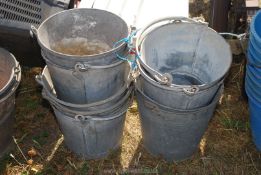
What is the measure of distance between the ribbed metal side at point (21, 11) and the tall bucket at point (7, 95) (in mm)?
274

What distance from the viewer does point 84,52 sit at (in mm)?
3113

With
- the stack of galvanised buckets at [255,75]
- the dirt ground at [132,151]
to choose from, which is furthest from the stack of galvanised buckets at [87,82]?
the stack of galvanised buckets at [255,75]

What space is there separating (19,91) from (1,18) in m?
0.89

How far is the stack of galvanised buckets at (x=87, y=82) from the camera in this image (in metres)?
2.62

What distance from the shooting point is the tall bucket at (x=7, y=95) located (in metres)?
2.87

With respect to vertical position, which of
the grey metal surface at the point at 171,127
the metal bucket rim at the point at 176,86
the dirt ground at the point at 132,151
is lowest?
the dirt ground at the point at 132,151

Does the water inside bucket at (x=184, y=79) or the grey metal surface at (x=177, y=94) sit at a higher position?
the grey metal surface at (x=177, y=94)

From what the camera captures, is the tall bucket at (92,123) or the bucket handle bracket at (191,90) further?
the tall bucket at (92,123)

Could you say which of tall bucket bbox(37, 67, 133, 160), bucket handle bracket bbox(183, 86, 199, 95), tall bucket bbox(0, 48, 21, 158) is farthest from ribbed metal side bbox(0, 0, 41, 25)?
bucket handle bracket bbox(183, 86, 199, 95)

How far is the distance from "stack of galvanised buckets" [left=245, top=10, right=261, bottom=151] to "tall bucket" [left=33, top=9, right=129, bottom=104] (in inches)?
34.4

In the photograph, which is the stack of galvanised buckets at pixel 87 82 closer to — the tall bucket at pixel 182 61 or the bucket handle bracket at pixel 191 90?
the tall bucket at pixel 182 61

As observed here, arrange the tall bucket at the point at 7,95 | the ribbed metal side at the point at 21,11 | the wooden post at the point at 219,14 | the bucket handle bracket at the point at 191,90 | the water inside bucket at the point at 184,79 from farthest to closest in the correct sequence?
the wooden post at the point at 219,14 < the water inside bucket at the point at 184,79 < the ribbed metal side at the point at 21,11 < the tall bucket at the point at 7,95 < the bucket handle bracket at the point at 191,90

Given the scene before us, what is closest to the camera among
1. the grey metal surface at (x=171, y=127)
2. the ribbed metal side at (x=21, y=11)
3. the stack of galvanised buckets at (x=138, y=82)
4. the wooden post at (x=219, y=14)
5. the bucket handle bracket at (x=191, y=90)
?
the bucket handle bracket at (x=191, y=90)

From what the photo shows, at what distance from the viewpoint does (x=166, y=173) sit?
3.10 meters
